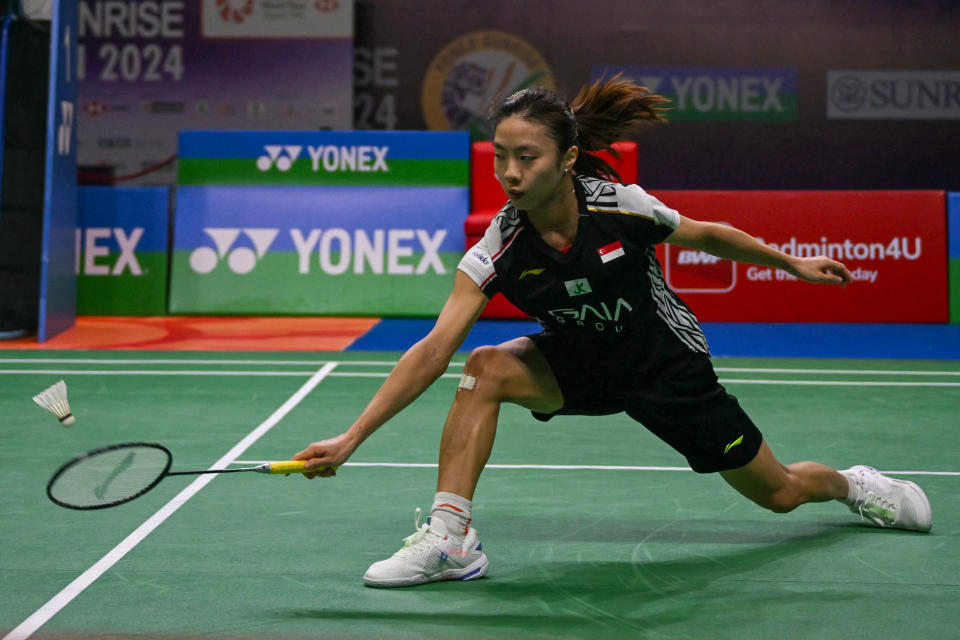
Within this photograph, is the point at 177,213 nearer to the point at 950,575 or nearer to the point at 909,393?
the point at 909,393

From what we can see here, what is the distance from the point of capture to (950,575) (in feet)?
10.6

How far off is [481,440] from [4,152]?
6.01m

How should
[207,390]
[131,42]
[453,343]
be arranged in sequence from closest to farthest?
[453,343] < [207,390] < [131,42]

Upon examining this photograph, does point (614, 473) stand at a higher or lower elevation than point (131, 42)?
lower

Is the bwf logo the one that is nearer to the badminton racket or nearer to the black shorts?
the black shorts

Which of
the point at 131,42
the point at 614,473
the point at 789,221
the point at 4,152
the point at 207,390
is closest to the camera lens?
the point at 614,473

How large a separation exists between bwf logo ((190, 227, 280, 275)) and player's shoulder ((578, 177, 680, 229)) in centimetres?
632

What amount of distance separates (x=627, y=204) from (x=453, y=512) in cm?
95

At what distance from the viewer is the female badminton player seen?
3109 mm

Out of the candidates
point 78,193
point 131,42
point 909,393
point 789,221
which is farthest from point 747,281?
point 131,42

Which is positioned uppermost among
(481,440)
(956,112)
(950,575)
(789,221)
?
(956,112)

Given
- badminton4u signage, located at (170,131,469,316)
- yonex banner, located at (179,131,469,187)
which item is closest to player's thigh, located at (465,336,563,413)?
badminton4u signage, located at (170,131,469,316)

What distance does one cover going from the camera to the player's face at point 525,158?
10.0ft

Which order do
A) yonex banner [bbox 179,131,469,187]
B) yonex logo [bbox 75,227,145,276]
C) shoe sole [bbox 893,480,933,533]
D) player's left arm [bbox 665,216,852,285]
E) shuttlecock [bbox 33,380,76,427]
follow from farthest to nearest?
yonex banner [bbox 179,131,469,187] < yonex logo [bbox 75,227,145,276] < shoe sole [bbox 893,480,933,533] < player's left arm [bbox 665,216,852,285] < shuttlecock [bbox 33,380,76,427]
